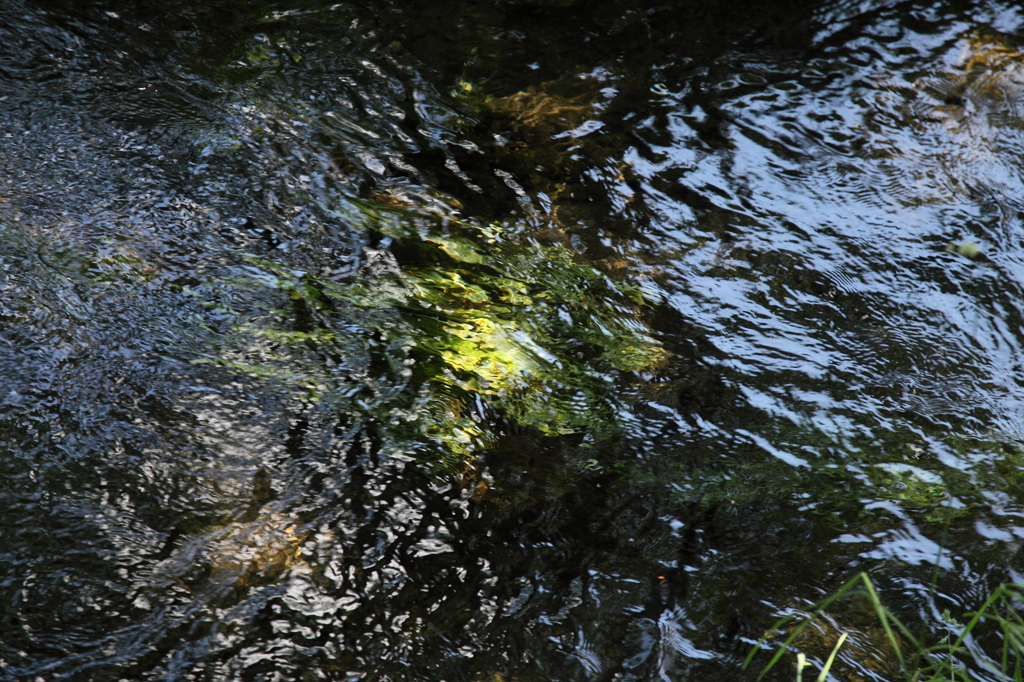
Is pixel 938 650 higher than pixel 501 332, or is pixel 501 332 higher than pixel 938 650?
pixel 501 332

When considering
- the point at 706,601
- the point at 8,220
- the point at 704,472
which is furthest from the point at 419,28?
the point at 706,601

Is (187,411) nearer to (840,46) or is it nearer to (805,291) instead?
(805,291)

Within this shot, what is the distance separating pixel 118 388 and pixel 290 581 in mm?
901

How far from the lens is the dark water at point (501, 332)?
2156 millimetres

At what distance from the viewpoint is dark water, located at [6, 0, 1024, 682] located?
2156 mm

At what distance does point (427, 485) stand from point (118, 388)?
104cm

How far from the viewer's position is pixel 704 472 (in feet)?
8.53

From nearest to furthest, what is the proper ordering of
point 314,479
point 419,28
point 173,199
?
point 314,479 → point 173,199 → point 419,28

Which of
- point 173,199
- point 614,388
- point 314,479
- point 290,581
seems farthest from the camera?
point 173,199

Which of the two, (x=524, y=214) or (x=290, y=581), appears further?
(x=524, y=214)

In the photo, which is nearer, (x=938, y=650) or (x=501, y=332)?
(x=938, y=650)

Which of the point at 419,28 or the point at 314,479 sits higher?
the point at 419,28

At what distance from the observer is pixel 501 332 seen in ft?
9.68

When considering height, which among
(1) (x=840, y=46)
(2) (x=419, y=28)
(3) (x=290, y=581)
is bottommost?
(3) (x=290, y=581)
